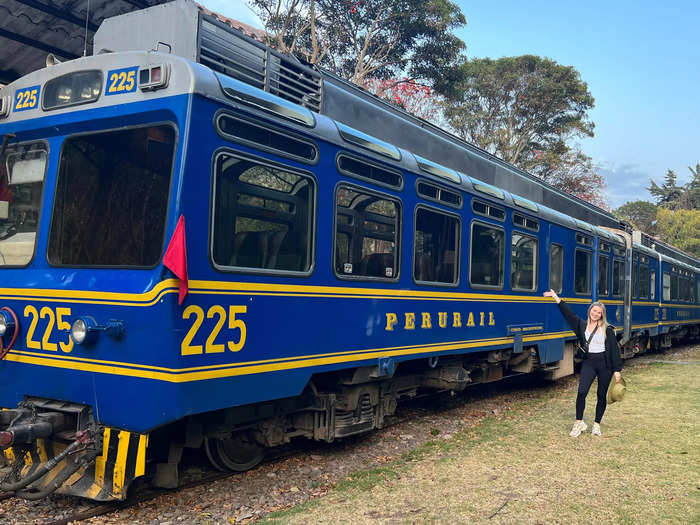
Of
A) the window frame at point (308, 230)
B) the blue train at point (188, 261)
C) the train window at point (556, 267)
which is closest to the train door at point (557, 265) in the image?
the train window at point (556, 267)

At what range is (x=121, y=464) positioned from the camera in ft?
13.3

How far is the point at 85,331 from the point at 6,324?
900 mm

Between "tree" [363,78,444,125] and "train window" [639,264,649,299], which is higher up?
"tree" [363,78,444,125]

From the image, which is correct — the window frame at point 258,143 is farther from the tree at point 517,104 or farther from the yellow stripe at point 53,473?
the tree at point 517,104

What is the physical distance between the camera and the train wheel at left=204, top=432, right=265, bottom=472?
516 centimetres

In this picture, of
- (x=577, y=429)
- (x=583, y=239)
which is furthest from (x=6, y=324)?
(x=583, y=239)

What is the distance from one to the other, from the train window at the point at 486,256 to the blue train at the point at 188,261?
130 cm

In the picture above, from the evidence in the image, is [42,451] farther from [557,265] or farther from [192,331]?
[557,265]

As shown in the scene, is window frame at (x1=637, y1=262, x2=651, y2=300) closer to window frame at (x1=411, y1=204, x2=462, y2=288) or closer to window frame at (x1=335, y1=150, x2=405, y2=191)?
window frame at (x1=411, y1=204, x2=462, y2=288)

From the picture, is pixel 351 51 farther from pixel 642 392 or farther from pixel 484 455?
pixel 484 455

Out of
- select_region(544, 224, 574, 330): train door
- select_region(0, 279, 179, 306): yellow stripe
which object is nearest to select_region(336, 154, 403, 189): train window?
select_region(0, 279, 179, 306): yellow stripe

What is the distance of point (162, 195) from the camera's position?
4078 mm

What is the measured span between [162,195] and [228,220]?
47 cm

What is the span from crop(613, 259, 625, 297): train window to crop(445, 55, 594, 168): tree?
16098 mm
